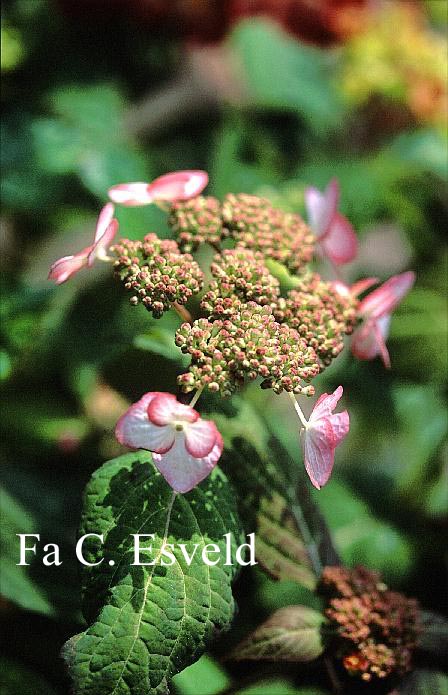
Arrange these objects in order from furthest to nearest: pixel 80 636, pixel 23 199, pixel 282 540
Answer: pixel 23 199, pixel 282 540, pixel 80 636

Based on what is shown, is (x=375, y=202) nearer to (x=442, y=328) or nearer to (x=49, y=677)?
(x=442, y=328)

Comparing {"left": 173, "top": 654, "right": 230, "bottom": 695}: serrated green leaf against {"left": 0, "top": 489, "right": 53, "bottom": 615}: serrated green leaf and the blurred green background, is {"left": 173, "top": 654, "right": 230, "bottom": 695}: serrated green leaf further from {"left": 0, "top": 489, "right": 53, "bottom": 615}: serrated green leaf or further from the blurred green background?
{"left": 0, "top": 489, "right": 53, "bottom": 615}: serrated green leaf

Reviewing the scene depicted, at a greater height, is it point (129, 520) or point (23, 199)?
point (23, 199)

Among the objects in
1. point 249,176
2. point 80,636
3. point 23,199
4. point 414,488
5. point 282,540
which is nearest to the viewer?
point 80,636

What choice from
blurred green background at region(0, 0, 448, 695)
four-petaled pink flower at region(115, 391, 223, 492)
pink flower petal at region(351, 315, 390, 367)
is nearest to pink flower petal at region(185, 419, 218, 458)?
four-petaled pink flower at region(115, 391, 223, 492)

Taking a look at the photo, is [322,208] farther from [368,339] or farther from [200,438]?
[200,438]

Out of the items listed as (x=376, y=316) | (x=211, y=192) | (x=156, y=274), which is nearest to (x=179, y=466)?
(x=156, y=274)

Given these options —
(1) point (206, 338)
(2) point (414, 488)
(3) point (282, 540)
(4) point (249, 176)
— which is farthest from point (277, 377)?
(4) point (249, 176)
